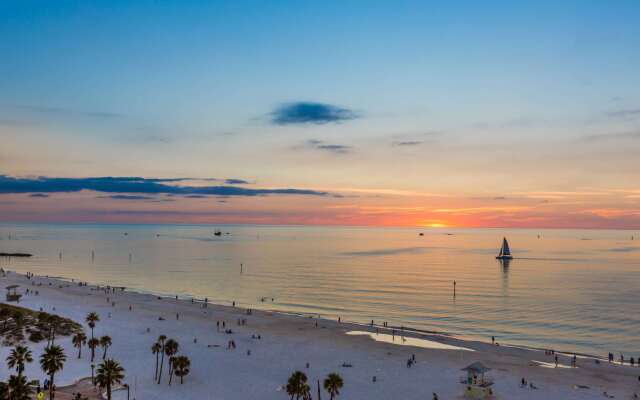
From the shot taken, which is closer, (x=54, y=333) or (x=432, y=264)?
(x=54, y=333)

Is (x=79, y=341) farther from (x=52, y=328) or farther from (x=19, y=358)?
(x=19, y=358)

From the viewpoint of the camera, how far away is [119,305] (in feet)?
283

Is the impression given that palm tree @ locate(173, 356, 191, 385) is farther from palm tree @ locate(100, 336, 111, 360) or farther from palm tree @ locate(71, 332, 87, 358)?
palm tree @ locate(71, 332, 87, 358)

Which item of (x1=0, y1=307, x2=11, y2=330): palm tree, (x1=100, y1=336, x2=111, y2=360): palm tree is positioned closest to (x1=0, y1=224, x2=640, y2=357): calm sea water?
(x1=100, y1=336, x2=111, y2=360): palm tree

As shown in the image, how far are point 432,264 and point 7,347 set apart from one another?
532 feet

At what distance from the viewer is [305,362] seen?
5288cm

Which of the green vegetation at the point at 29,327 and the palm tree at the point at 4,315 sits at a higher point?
the palm tree at the point at 4,315

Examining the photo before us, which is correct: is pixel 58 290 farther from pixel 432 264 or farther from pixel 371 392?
pixel 432 264

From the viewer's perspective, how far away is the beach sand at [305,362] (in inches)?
1721

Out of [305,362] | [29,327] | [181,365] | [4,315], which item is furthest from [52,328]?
[305,362]

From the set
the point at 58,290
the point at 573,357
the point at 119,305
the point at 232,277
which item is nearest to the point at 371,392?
the point at 573,357

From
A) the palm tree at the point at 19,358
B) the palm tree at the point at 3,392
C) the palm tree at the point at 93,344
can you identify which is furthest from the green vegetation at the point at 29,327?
the palm tree at the point at 3,392

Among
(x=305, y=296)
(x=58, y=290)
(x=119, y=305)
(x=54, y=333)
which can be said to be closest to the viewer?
(x=54, y=333)

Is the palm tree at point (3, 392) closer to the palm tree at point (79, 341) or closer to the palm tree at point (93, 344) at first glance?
the palm tree at point (93, 344)
